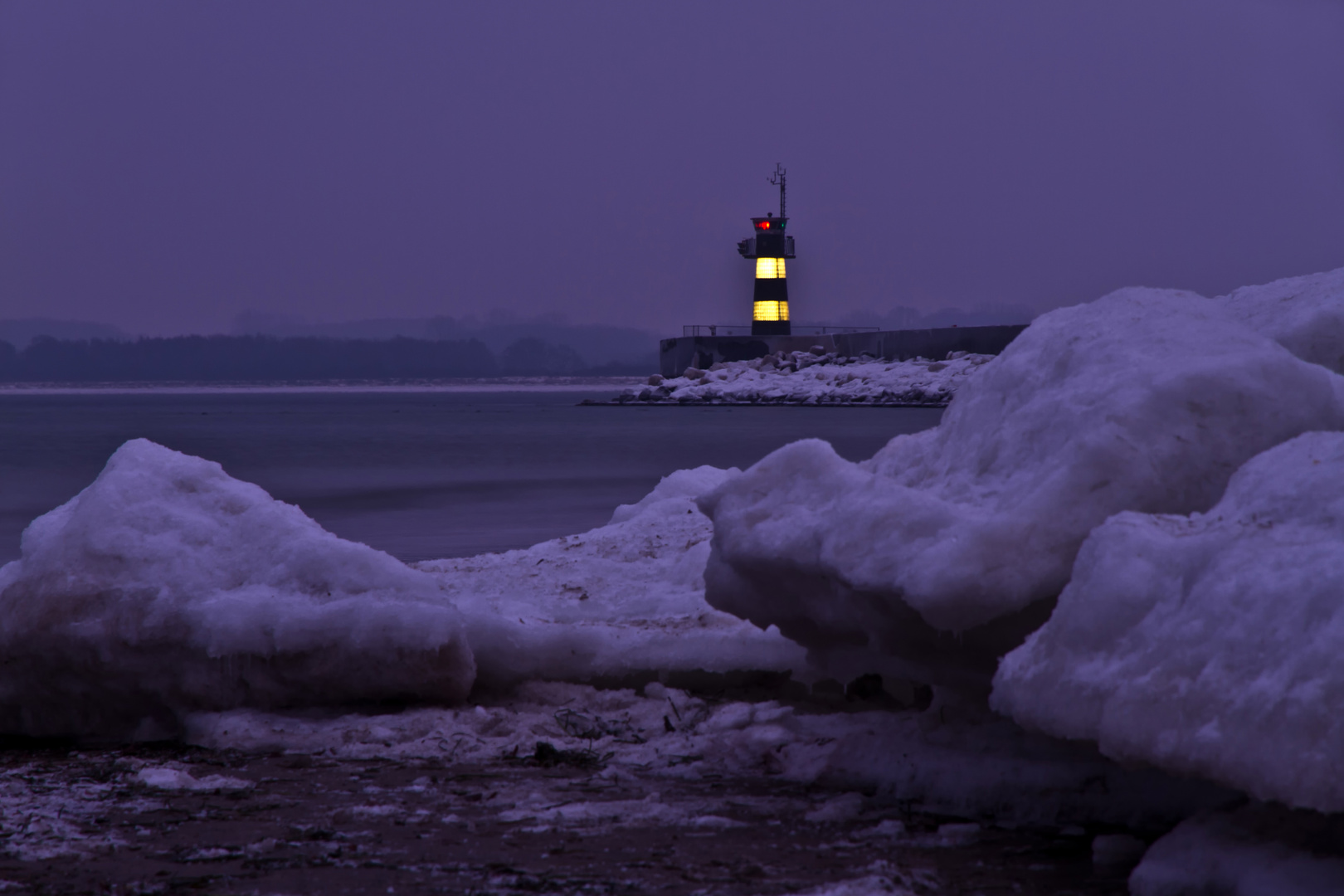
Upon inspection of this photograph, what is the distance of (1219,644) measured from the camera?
6.64 feet

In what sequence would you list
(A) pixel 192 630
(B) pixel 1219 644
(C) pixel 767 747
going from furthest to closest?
(A) pixel 192 630, (C) pixel 767 747, (B) pixel 1219 644

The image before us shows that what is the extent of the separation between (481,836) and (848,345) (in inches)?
2072

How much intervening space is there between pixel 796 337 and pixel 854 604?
5258 centimetres

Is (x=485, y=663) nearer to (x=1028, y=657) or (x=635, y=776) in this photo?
(x=635, y=776)

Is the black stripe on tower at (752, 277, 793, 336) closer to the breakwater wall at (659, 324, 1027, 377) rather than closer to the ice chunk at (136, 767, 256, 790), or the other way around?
the breakwater wall at (659, 324, 1027, 377)

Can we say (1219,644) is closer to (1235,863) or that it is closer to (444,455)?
(1235,863)

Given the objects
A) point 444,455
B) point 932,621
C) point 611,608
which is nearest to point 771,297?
point 444,455

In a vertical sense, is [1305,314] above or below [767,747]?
above

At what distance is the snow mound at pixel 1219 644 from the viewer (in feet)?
6.14

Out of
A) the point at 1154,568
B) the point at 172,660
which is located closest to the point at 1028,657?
the point at 1154,568

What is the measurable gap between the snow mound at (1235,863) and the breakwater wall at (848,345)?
142 ft

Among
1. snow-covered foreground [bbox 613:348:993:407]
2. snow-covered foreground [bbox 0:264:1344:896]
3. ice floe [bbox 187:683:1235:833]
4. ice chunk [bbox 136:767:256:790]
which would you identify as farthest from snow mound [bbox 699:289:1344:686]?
snow-covered foreground [bbox 613:348:993:407]

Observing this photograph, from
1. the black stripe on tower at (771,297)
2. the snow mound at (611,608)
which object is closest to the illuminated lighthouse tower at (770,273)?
the black stripe on tower at (771,297)

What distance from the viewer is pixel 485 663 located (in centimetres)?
397
